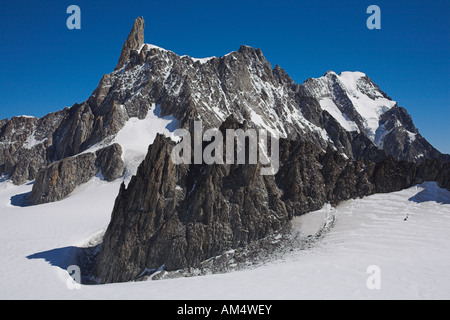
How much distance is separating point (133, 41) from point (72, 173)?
5826 centimetres

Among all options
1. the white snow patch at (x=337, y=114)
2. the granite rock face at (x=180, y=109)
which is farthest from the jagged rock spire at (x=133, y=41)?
the white snow patch at (x=337, y=114)

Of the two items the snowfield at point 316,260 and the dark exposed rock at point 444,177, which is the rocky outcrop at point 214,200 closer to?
the dark exposed rock at point 444,177

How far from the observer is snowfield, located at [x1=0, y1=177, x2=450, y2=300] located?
44.5ft

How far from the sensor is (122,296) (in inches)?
526

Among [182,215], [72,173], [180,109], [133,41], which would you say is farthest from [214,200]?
[133,41]

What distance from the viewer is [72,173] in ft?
212

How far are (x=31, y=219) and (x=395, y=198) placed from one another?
46546 millimetres

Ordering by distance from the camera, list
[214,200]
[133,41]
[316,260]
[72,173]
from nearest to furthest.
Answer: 1. [316,260]
2. [214,200]
3. [72,173]
4. [133,41]

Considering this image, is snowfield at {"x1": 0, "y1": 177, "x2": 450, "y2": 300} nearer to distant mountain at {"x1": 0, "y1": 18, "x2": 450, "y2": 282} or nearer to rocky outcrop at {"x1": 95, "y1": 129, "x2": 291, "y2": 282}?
distant mountain at {"x1": 0, "y1": 18, "x2": 450, "y2": 282}

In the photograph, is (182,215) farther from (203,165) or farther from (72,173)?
(72,173)

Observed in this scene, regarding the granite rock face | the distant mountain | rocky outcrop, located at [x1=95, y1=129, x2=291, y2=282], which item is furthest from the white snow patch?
rocky outcrop, located at [x1=95, y1=129, x2=291, y2=282]

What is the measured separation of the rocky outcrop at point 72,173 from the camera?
61781 millimetres
